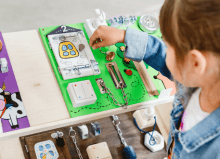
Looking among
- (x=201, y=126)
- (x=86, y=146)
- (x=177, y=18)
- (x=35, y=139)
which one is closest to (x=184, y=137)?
(x=201, y=126)

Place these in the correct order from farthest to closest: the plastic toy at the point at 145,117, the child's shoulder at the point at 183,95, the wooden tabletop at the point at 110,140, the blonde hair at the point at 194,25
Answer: the plastic toy at the point at 145,117, the wooden tabletop at the point at 110,140, the child's shoulder at the point at 183,95, the blonde hair at the point at 194,25

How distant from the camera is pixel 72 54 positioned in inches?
40.3

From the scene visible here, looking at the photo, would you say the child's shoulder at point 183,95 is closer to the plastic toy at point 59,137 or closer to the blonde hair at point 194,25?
the blonde hair at point 194,25

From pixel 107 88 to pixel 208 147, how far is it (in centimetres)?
46

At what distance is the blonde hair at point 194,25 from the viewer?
474 mm

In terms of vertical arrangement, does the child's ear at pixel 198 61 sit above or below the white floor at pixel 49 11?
below

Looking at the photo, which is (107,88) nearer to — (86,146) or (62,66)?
(62,66)

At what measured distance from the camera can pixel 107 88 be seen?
3.27ft

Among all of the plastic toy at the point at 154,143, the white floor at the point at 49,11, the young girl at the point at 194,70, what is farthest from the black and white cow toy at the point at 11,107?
the white floor at the point at 49,11

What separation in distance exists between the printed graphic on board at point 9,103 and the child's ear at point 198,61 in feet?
1.95

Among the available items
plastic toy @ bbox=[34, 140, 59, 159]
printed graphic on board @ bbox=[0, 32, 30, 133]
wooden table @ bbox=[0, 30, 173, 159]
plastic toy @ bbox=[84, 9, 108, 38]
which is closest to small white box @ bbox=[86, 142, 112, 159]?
plastic toy @ bbox=[34, 140, 59, 159]

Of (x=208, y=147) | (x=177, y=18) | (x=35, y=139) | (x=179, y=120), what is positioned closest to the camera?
(x=177, y=18)

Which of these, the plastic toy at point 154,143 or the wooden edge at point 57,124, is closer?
the wooden edge at point 57,124

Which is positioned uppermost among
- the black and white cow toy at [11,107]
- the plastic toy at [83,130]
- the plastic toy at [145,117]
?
the black and white cow toy at [11,107]
